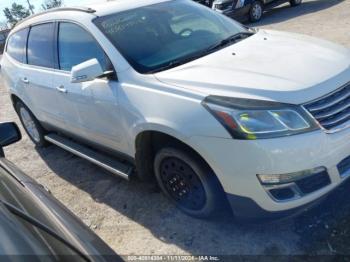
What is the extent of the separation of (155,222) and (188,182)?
575mm

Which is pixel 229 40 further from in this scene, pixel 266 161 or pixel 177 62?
pixel 266 161

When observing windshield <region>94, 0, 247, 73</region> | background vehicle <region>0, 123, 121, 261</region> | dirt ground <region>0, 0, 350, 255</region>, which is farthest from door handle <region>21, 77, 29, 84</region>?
background vehicle <region>0, 123, 121, 261</region>

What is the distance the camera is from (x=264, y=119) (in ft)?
8.63

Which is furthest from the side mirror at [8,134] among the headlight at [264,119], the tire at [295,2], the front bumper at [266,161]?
the tire at [295,2]

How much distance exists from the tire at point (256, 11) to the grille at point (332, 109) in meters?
11.5

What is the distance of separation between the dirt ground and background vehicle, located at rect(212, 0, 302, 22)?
31.9 feet

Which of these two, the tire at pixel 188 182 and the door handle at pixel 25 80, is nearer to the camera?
the tire at pixel 188 182

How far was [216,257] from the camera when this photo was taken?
2.99 metres

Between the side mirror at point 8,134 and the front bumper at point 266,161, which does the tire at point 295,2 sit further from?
the side mirror at point 8,134

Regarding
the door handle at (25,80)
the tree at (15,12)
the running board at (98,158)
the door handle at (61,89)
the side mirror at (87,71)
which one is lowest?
the tree at (15,12)

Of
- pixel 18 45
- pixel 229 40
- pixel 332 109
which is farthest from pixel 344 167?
pixel 18 45

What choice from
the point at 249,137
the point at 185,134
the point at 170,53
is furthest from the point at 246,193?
the point at 170,53

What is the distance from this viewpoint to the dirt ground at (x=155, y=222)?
3010 mm

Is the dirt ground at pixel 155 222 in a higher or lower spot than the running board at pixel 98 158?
lower
